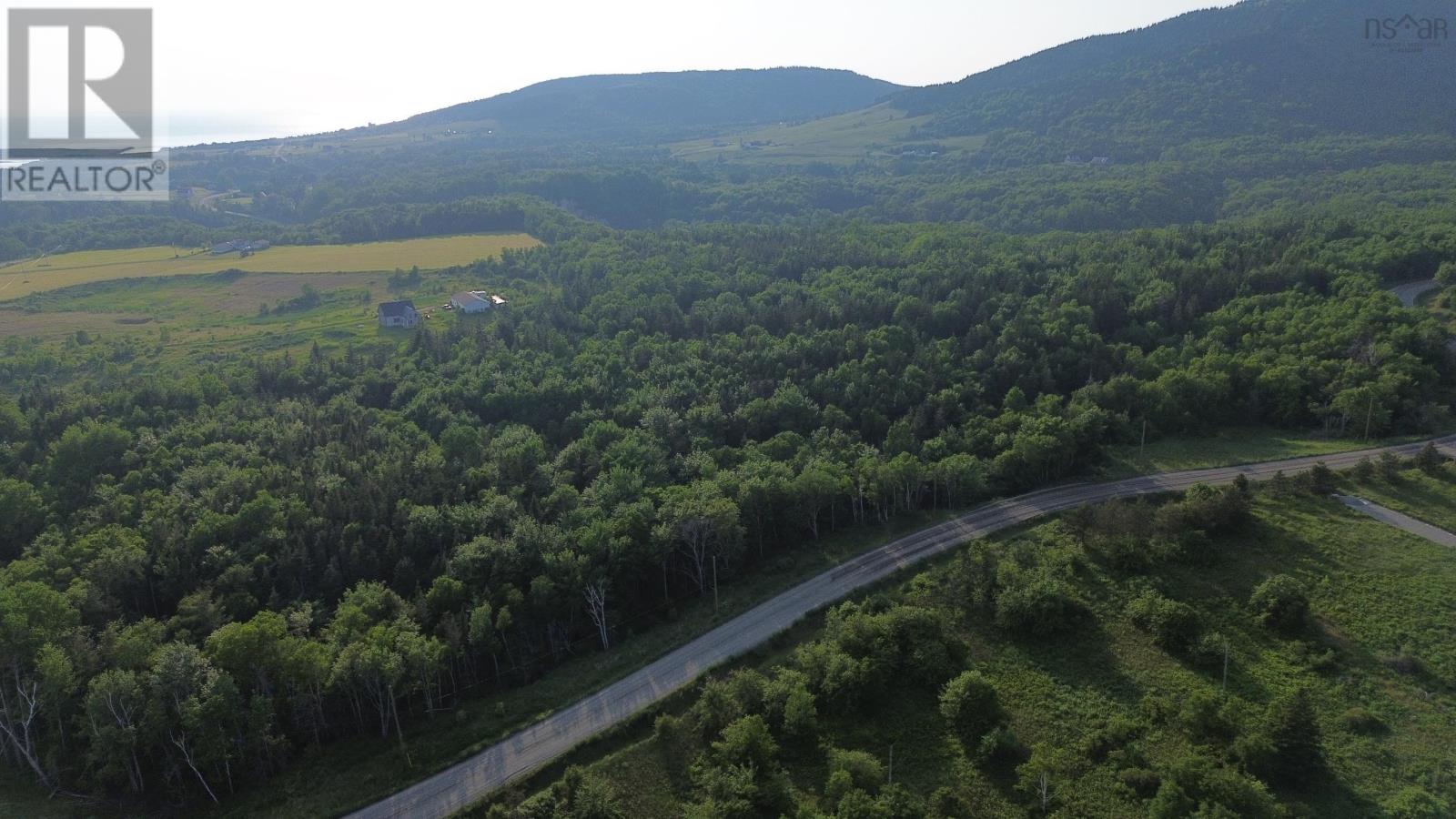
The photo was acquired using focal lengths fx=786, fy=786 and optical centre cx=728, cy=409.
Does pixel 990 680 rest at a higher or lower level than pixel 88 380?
lower

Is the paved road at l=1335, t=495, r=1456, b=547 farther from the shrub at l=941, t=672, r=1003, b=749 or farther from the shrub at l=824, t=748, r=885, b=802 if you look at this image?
the shrub at l=824, t=748, r=885, b=802

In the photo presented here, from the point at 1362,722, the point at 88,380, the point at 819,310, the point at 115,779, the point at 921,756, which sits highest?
the point at 819,310

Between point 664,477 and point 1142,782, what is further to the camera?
point 664,477

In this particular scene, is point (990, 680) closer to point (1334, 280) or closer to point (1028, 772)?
point (1028, 772)

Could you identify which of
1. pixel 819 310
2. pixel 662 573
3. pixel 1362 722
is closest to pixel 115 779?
pixel 662 573

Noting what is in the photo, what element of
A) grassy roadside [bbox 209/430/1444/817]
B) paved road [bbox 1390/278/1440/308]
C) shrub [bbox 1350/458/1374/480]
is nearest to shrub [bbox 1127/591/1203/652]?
grassy roadside [bbox 209/430/1444/817]

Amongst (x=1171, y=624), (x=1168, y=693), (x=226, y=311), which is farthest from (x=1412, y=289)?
(x=226, y=311)

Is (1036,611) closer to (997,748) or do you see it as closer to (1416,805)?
(997,748)
